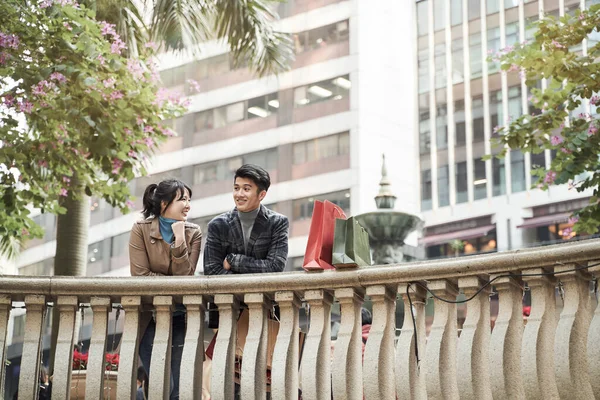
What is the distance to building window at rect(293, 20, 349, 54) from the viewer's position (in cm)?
4950

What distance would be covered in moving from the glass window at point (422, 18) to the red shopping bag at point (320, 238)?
5005 centimetres

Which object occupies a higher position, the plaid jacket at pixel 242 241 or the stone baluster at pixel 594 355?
the plaid jacket at pixel 242 241

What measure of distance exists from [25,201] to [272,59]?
5398 millimetres

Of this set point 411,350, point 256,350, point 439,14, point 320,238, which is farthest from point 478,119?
point 411,350

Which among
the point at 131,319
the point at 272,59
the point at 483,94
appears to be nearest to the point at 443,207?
the point at 483,94

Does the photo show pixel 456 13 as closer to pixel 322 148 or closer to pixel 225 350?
pixel 322 148

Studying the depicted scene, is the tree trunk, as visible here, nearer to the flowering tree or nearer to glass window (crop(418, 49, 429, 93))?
the flowering tree

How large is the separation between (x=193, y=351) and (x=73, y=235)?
8.68 metres

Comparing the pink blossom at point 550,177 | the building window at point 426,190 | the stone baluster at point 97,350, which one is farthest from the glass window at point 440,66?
the stone baluster at point 97,350

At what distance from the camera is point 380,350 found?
611 centimetres

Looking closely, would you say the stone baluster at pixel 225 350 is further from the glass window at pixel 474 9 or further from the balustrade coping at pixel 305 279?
the glass window at pixel 474 9

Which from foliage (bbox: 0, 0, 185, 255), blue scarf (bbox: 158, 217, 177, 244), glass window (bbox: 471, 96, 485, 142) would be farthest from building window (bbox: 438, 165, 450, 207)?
blue scarf (bbox: 158, 217, 177, 244)

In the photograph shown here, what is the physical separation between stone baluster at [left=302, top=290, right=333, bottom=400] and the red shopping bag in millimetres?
181

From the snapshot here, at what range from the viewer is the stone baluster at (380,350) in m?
6.07
